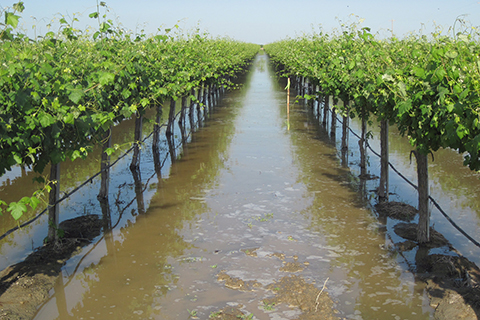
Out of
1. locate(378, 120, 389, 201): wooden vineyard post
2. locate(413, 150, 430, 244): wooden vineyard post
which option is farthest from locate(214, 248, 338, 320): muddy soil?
locate(378, 120, 389, 201): wooden vineyard post

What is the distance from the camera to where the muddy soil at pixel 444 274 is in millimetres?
5934

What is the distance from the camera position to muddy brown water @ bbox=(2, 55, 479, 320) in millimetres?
6285

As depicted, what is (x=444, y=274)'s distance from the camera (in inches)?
270

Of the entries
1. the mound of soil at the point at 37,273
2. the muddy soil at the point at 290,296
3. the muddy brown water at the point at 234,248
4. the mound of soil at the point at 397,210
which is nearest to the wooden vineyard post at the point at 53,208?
the mound of soil at the point at 37,273

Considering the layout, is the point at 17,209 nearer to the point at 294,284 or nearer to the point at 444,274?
the point at 294,284

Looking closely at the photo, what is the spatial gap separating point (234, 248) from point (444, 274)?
343cm

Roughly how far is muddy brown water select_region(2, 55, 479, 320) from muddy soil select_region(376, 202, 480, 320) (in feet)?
0.68

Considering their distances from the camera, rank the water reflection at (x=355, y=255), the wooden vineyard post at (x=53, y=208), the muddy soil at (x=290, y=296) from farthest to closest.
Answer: the wooden vineyard post at (x=53, y=208) → the water reflection at (x=355, y=255) → the muddy soil at (x=290, y=296)

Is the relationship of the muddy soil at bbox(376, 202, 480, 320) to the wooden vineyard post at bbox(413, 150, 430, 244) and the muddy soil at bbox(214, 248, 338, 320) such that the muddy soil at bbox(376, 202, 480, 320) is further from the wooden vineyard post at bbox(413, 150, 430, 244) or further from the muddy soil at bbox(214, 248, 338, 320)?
the muddy soil at bbox(214, 248, 338, 320)

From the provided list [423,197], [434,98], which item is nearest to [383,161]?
[423,197]

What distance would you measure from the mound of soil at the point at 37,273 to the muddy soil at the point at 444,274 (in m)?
5.53

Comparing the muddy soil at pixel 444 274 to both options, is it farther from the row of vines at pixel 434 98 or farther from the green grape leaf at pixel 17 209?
the green grape leaf at pixel 17 209

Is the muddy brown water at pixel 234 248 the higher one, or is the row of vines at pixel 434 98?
the row of vines at pixel 434 98

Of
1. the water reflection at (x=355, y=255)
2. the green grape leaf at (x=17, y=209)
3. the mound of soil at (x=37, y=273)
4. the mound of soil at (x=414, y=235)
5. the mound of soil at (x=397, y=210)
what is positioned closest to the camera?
the green grape leaf at (x=17, y=209)
